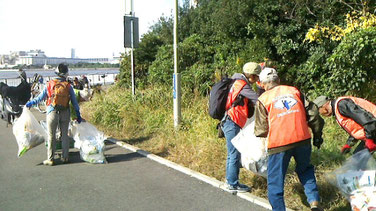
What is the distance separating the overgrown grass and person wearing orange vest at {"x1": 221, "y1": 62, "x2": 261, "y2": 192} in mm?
450

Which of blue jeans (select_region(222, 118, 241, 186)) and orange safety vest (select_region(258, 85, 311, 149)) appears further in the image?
blue jeans (select_region(222, 118, 241, 186))

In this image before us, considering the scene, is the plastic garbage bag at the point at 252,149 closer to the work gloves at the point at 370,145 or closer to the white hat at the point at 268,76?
the white hat at the point at 268,76

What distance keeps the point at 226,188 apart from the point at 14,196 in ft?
9.70

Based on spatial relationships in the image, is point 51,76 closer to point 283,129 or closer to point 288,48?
point 288,48

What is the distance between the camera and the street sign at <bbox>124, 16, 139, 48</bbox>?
10.3 metres

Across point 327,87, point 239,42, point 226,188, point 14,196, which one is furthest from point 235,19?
point 14,196

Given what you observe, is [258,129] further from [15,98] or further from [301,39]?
[15,98]

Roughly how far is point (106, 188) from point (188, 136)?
2404mm

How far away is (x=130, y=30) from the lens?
34.0 feet

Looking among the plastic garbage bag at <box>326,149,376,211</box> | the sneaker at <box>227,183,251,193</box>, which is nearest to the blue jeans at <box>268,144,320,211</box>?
the plastic garbage bag at <box>326,149,376,211</box>

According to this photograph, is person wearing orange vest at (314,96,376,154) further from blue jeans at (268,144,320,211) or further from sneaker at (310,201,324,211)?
sneaker at (310,201,324,211)

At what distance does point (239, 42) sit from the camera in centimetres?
1018

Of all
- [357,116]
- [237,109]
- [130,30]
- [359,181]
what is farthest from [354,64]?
[130,30]

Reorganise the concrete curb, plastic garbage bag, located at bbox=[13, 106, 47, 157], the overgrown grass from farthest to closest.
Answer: plastic garbage bag, located at bbox=[13, 106, 47, 157]
the overgrown grass
the concrete curb
